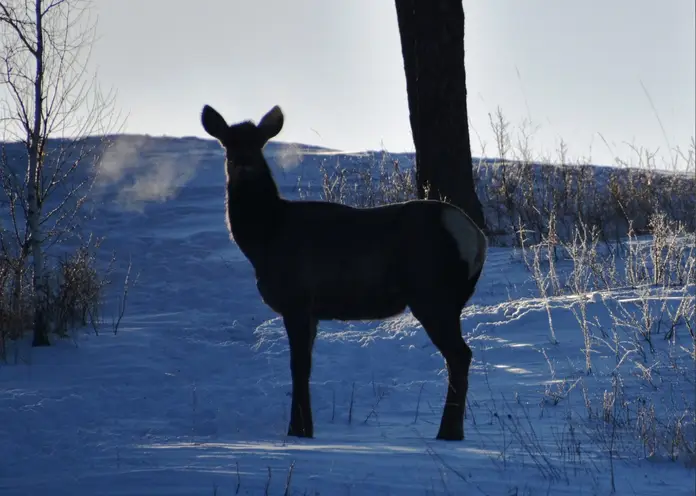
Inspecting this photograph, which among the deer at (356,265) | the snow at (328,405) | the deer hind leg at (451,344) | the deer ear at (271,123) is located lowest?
the snow at (328,405)

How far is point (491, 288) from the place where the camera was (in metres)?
11.3

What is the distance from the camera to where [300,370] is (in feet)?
20.7

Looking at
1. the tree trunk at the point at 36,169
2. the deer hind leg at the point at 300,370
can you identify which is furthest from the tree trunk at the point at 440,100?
the deer hind leg at the point at 300,370

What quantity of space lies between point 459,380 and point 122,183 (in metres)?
17.9

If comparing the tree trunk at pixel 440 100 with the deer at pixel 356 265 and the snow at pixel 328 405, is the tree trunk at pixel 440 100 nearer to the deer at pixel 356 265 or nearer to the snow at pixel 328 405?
the snow at pixel 328 405

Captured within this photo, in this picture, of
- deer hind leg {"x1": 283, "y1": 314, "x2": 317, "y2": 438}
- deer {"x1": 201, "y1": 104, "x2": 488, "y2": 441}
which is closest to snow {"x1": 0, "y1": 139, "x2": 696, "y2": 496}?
deer hind leg {"x1": 283, "y1": 314, "x2": 317, "y2": 438}

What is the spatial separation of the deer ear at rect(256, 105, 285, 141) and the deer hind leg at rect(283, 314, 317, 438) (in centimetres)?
142

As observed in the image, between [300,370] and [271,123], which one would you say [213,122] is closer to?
[271,123]

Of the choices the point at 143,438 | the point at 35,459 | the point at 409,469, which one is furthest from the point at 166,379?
the point at 409,469

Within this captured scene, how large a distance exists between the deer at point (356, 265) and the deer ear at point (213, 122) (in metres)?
0.11

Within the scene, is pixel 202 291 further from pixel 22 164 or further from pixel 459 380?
pixel 22 164

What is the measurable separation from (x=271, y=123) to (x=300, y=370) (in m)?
1.86

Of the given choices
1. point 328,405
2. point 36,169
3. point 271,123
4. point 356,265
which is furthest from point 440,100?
point 356,265

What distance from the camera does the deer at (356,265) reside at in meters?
6.05
